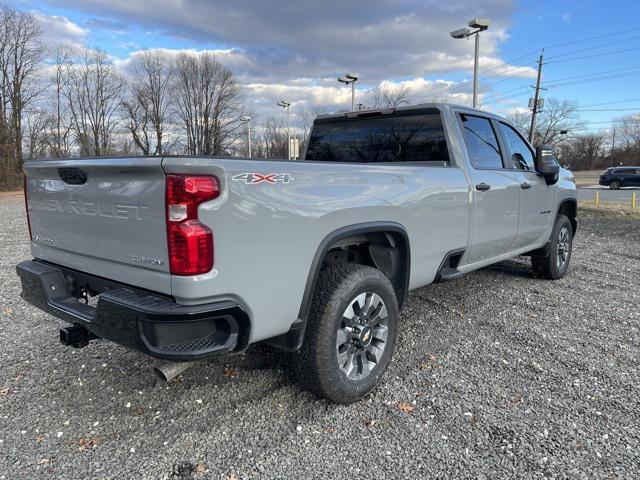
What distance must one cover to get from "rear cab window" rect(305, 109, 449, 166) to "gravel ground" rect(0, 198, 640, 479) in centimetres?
156

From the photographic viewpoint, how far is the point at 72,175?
8.78 feet

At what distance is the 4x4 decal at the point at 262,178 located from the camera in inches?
87.3

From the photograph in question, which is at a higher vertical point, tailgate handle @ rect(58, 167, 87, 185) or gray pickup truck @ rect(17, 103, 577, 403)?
tailgate handle @ rect(58, 167, 87, 185)

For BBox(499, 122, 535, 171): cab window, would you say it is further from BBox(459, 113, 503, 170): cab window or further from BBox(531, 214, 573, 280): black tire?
BBox(531, 214, 573, 280): black tire

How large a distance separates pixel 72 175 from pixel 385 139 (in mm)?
2601

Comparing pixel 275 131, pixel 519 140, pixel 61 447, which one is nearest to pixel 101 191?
pixel 61 447

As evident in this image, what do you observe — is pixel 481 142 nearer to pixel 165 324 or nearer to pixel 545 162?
pixel 545 162

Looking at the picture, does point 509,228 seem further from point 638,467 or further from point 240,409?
point 240,409

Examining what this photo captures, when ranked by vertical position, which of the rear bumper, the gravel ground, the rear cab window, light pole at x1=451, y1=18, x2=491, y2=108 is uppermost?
light pole at x1=451, y1=18, x2=491, y2=108

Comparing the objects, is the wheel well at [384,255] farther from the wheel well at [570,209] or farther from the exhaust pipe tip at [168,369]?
the wheel well at [570,209]

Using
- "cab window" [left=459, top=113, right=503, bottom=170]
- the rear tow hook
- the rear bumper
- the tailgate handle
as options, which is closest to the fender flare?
the rear bumper

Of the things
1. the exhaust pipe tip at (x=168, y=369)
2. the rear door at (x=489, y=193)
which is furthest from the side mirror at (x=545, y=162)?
the exhaust pipe tip at (x=168, y=369)

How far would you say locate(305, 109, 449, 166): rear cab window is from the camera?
159 inches

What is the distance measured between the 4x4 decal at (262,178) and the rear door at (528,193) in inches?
121
